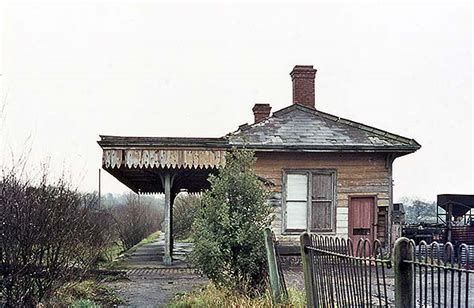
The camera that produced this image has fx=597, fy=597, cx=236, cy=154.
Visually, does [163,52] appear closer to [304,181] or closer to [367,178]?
[304,181]

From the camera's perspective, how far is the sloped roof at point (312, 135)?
690 inches

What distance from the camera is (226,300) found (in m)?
8.79

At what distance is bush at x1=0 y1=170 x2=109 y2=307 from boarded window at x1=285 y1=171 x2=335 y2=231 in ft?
31.2

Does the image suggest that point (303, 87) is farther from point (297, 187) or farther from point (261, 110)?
point (297, 187)

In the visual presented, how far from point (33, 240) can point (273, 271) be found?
3454mm

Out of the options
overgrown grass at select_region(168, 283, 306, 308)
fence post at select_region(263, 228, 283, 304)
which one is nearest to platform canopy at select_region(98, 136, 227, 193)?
overgrown grass at select_region(168, 283, 306, 308)

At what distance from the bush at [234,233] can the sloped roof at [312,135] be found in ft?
22.5

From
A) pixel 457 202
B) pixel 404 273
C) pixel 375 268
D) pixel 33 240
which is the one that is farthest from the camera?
pixel 457 202

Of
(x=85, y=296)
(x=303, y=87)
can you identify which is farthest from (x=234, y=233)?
(x=303, y=87)

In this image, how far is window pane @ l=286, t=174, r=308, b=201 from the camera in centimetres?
1803

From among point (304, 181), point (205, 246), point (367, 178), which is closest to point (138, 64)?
point (304, 181)

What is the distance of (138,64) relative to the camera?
17109 millimetres

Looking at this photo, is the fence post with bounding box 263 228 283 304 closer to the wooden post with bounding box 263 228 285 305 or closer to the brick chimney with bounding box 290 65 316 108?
the wooden post with bounding box 263 228 285 305

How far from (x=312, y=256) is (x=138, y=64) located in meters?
11.3
